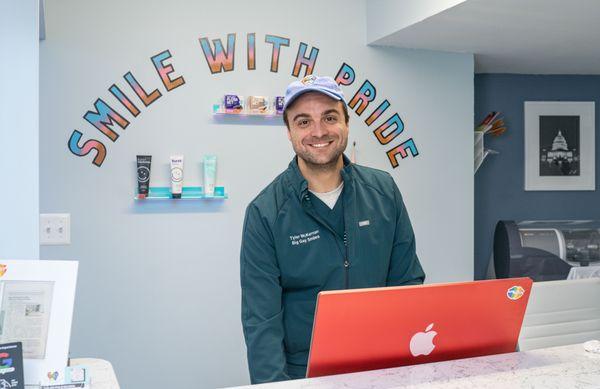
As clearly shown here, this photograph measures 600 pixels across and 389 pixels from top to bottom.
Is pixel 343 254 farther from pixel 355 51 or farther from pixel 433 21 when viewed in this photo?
pixel 355 51

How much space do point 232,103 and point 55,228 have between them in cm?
116

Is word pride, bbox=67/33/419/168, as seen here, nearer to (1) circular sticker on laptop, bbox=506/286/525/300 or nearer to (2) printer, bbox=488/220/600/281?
(2) printer, bbox=488/220/600/281

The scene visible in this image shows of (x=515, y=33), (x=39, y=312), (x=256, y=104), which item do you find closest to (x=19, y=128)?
(x=39, y=312)

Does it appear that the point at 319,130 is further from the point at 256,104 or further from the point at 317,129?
the point at 256,104

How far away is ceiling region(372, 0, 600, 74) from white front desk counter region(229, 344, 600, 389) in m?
1.89

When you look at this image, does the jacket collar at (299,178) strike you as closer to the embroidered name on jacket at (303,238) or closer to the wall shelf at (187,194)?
the embroidered name on jacket at (303,238)

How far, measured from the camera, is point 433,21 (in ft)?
10.1

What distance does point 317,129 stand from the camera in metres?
1.92

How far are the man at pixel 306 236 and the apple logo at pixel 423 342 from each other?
1.97 ft

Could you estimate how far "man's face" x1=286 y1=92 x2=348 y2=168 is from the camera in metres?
1.92

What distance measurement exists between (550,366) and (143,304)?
2.34 meters

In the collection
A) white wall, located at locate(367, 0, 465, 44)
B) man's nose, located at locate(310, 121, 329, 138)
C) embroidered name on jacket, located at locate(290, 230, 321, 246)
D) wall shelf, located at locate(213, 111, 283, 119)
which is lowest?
embroidered name on jacket, located at locate(290, 230, 321, 246)

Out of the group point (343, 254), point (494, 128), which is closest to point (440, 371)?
point (343, 254)

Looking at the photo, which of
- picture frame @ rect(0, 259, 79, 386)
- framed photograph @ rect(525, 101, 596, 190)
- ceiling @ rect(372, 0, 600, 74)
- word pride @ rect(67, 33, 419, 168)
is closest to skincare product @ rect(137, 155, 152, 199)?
word pride @ rect(67, 33, 419, 168)
